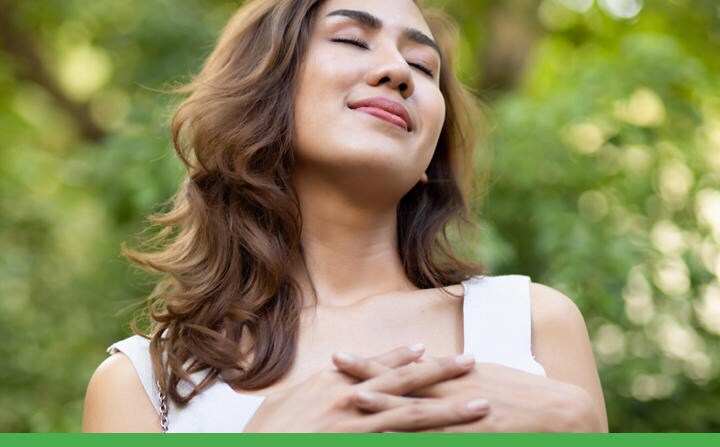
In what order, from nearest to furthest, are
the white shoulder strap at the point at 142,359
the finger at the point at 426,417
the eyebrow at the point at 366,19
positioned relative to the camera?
the finger at the point at 426,417, the white shoulder strap at the point at 142,359, the eyebrow at the point at 366,19

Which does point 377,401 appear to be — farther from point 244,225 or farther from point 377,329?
point 244,225

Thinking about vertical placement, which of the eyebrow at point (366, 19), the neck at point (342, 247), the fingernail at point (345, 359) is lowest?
the fingernail at point (345, 359)

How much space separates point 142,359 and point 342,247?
54 centimetres

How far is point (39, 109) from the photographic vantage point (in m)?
6.61

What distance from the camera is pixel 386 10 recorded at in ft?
7.82

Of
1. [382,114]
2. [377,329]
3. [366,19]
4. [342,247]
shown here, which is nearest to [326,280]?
[342,247]

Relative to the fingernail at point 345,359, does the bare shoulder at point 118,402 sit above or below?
below

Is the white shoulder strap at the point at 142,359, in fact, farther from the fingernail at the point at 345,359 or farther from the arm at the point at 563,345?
the arm at the point at 563,345

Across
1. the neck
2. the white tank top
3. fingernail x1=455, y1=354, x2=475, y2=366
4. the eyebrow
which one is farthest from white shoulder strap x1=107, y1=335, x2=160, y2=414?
the eyebrow

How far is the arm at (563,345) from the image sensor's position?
206 cm

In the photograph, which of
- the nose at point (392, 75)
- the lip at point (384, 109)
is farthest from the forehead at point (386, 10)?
the lip at point (384, 109)

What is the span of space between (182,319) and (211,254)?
198 mm

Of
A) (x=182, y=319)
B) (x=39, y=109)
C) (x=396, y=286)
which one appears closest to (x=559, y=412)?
(x=396, y=286)

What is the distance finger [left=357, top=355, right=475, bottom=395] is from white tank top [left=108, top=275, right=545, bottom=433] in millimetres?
198
